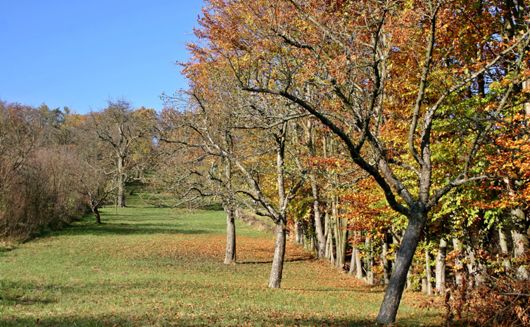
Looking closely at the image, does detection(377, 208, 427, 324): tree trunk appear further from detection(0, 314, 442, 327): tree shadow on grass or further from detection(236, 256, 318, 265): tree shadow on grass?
detection(236, 256, 318, 265): tree shadow on grass

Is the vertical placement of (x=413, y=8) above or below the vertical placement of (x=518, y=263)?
above

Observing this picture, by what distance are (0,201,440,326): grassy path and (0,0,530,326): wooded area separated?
1.76m

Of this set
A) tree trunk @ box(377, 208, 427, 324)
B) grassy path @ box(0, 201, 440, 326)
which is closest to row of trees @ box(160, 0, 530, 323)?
tree trunk @ box(377, 208, 427, 324)

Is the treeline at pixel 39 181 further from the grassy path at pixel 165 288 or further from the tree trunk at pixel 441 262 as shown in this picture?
the tree trunk at pixel 441 262

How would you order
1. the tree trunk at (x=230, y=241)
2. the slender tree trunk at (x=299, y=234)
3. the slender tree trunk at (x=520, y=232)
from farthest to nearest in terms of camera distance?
1. the slender tree trunk at (x=299, y=234)
2. the tree trunk at (x=230, y=241)
3. the slender tree trunk at (x=520, y=232)

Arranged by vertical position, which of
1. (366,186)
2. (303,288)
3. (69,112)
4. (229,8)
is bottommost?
(303,288)

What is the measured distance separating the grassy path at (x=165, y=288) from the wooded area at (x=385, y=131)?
176cm

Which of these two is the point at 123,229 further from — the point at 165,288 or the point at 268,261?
the point at 165,288

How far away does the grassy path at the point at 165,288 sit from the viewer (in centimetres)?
1091

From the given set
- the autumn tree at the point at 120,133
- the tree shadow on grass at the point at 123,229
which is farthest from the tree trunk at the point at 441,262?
the autumn tree at the point at 120,133

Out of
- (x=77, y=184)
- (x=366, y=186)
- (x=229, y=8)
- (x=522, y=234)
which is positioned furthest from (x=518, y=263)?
(x=77, y=184)

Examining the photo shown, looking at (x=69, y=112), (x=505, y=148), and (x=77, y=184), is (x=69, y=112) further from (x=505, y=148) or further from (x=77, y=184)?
(x=505, y=148)

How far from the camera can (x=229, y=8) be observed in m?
20.5

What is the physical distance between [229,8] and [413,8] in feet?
32.7
